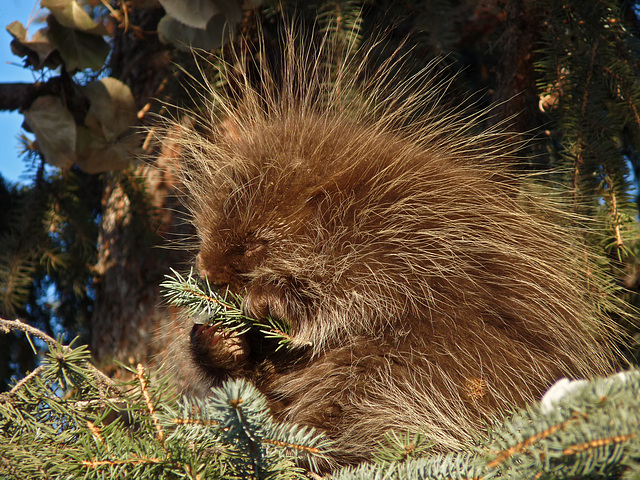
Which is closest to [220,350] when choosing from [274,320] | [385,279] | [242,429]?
[274,320]

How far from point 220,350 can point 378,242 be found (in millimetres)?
417

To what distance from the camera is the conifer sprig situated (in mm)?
903

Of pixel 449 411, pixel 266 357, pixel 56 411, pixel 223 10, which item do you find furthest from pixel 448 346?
pixel 223 10

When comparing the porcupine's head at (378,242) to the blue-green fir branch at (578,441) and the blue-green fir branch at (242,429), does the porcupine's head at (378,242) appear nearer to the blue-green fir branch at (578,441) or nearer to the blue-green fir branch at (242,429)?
the blue-green fir branch at (242,429)

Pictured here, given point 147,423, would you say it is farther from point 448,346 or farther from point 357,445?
point 448,346

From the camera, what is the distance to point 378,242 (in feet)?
3.77

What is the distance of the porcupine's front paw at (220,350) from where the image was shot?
1.15 m

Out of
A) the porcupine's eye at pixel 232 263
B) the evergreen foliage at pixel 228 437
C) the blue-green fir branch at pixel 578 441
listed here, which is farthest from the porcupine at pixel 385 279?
the blue-green fir branch at pixel 578 441

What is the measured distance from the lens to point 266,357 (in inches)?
45.9

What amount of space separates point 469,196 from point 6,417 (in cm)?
94

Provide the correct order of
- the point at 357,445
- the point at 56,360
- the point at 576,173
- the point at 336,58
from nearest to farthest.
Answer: the point at 56,360 → the point at 357,445 → the point at 576,173 → the point at 336,58

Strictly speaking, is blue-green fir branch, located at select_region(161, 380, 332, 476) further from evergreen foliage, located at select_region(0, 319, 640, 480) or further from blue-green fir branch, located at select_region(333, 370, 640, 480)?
blue-green fir branch, located at select_region(333, 370, 640, 480)

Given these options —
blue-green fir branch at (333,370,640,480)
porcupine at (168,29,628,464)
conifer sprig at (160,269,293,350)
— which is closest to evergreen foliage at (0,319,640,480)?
blue-green fir branch at (333,370,640,480)

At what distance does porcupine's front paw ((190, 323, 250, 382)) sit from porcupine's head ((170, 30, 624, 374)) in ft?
0.34
